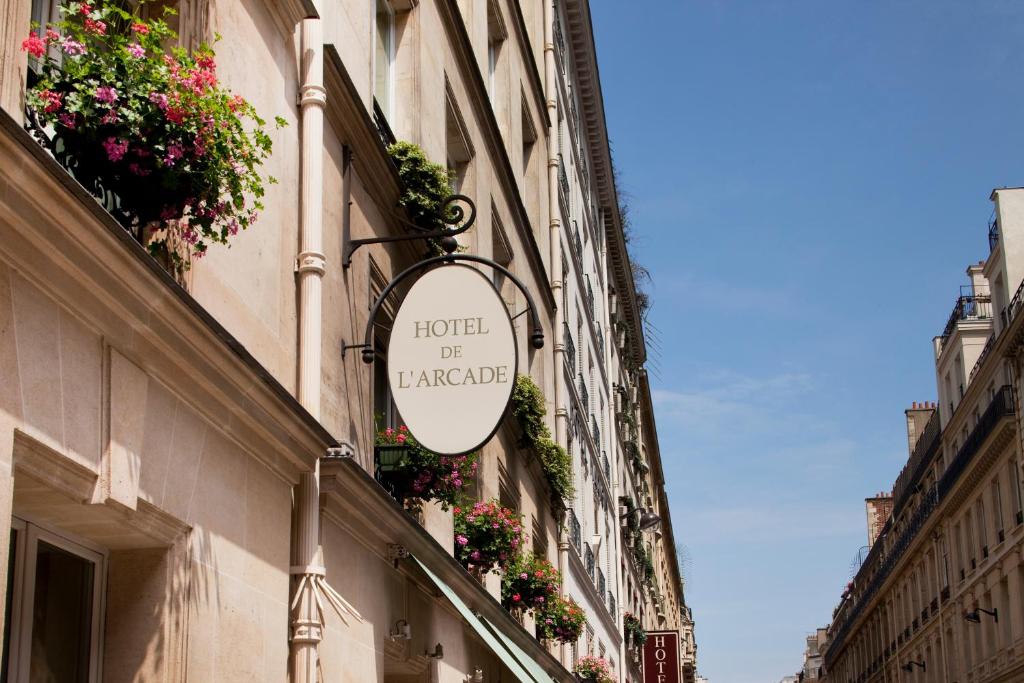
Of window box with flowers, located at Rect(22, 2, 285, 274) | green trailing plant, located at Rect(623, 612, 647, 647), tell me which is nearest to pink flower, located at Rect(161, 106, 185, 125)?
window box with flowers, located at Rect(22, 2, 285, 274)

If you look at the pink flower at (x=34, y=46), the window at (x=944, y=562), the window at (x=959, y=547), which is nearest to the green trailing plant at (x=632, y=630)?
the window at (x=959, y=547)

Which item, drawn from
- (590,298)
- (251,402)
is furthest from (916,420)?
(251,402)

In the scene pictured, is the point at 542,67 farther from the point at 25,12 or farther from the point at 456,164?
the point at 25,12

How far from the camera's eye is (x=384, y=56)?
44.3ft

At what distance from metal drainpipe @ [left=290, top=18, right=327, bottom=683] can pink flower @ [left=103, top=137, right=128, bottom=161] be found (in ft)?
10.4

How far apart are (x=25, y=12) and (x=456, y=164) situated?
10.9 m

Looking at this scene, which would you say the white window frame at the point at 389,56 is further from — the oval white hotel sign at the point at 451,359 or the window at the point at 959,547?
the window at the point at 959,547

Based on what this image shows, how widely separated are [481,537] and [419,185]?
392cm

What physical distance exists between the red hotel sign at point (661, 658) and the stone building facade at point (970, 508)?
10.4 m

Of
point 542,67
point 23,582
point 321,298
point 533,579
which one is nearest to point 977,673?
point 542,67

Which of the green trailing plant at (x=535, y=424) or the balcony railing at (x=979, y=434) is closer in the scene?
the green trailing plant at (x=535, y=424)

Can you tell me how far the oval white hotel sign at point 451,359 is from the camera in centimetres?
999

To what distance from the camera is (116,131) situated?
19.4 feet

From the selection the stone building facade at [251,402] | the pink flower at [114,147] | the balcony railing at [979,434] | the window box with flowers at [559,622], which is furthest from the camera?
the balcony railing at [979,434]
